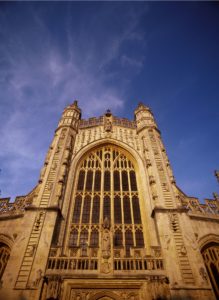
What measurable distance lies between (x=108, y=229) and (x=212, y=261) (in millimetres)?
6292

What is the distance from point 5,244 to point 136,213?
330 inches

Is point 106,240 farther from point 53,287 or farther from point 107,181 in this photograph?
point 107,181

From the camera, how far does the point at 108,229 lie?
40.3ft

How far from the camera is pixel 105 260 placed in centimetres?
1105

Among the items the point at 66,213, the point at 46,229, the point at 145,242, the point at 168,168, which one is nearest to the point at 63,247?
the point at 46,229

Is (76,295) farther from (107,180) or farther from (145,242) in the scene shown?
(107,180)

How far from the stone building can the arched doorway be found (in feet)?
0.17

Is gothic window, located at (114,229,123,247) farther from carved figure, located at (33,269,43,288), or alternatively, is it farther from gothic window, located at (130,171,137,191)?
carved figure, located at (33,269,43,288)

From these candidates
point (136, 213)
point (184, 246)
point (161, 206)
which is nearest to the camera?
point (184, 246)

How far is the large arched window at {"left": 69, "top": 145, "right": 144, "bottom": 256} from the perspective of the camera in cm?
1395

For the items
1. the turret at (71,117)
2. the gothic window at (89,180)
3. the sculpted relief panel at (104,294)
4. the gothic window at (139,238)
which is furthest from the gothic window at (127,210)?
the turret at (71,117)

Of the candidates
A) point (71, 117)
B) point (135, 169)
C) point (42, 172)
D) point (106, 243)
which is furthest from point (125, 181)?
point (71, 117)

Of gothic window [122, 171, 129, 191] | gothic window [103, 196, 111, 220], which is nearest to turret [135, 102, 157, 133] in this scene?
gothic window [122, 171, 129, 191]

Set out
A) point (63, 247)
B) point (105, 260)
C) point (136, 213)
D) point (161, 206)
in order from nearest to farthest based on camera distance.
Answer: point (105, 260) → point (63, 247) → point (161, 206) → point (136, 213)
